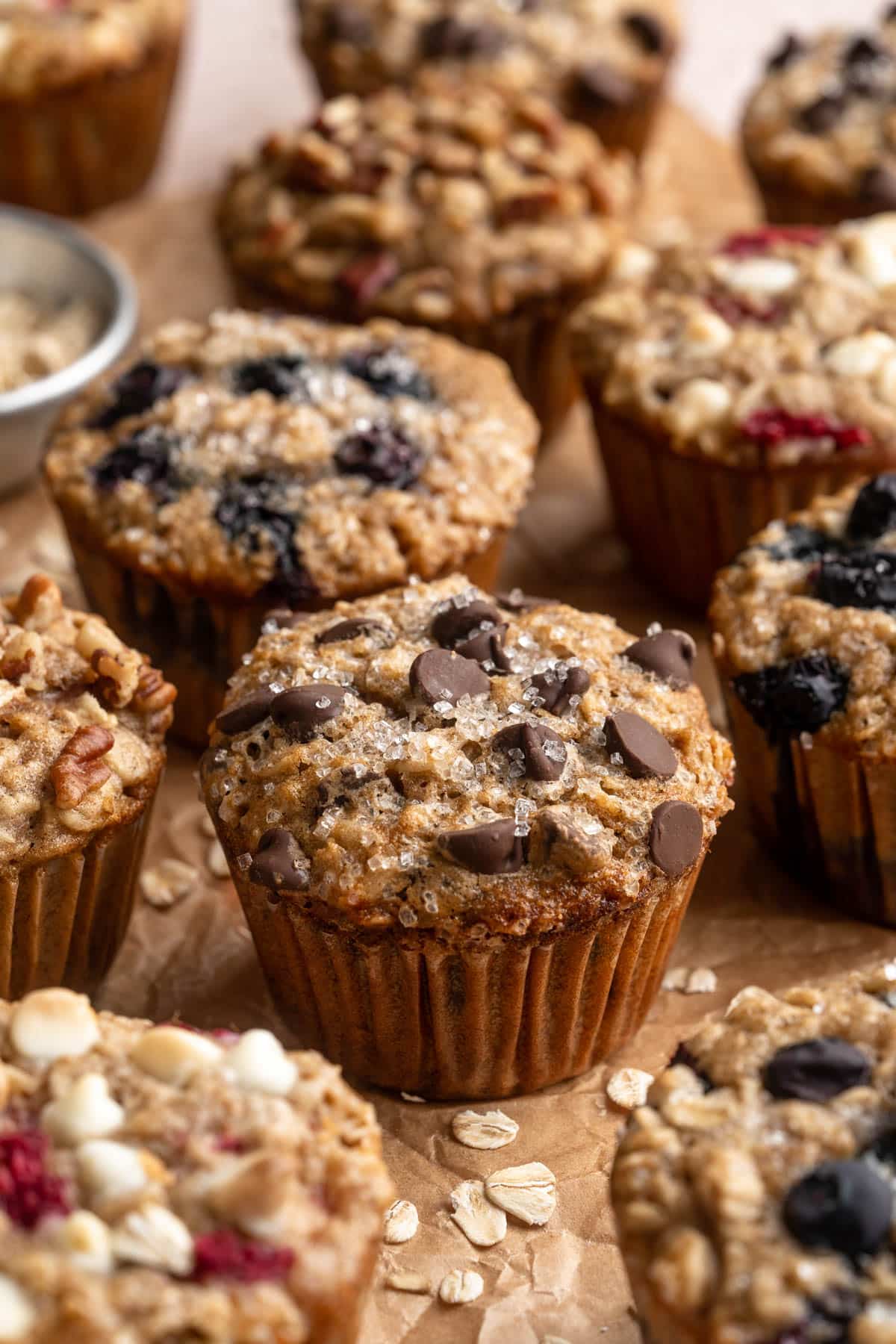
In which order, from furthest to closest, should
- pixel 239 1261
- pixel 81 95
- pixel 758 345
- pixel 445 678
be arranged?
pixel 81 95 → pixel 758 345 → pixel 445 678 → pixel 239 1261

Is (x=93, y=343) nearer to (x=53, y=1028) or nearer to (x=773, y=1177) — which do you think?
(x=53, y=1028)

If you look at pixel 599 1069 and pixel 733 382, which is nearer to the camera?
pixel 599 1069

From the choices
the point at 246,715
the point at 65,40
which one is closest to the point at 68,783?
the point at 246,715

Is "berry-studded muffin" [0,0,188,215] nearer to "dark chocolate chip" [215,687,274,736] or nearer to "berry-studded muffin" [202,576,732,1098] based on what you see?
"berry-studded muffin" [202,576,732,1098]

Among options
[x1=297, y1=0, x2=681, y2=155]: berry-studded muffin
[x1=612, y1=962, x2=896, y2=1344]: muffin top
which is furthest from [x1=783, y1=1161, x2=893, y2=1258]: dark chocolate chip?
[x1=297, y1=0, x2=681, y2=155]: berry-studded muffin

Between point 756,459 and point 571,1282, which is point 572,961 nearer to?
point 571,1282

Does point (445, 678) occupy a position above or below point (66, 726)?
above
